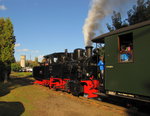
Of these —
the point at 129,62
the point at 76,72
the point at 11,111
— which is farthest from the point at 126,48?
the point at 11,111

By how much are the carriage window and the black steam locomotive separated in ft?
6.72

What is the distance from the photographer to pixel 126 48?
277 inches

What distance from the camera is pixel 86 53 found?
35.5ft

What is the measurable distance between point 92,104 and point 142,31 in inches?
158

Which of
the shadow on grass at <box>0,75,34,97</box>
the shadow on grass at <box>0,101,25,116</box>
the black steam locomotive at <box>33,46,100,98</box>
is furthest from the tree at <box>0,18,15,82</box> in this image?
the shadow on grass at <box>0,101,25,116</box>

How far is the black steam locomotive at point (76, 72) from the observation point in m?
10.1

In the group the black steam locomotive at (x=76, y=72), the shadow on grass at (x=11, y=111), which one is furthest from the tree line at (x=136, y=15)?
the shadow on grass at (x=11, y=111)

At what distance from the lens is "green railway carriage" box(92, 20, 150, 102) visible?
595cm

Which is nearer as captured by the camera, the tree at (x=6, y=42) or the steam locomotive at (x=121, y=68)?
the steam locomotive at (x=121, y=68)

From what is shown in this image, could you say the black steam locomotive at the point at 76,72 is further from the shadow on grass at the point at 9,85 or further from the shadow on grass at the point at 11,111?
the shadow on grass at the point at 11,111

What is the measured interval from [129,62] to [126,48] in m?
0.75

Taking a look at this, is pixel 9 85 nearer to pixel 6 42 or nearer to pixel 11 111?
pixel 6 42

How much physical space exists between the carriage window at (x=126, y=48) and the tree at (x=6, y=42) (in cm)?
1390

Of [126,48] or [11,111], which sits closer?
[11,111]
